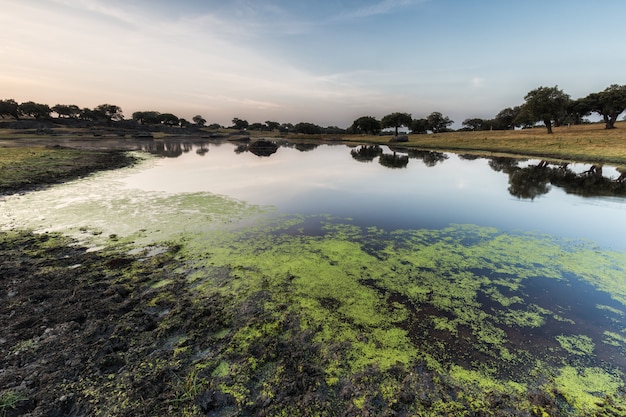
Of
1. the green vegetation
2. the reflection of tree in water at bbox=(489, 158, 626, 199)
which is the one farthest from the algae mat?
the reflection of tree in water at bbox=(489, 158, 626, 199)

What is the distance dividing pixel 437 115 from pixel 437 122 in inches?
123

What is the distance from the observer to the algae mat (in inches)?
145

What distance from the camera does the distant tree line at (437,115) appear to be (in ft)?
182

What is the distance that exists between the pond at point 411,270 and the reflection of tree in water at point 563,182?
49.2 inches

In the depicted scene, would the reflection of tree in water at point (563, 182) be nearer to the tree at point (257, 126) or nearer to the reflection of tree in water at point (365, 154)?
the reflection of tree in water at point (365, 154)

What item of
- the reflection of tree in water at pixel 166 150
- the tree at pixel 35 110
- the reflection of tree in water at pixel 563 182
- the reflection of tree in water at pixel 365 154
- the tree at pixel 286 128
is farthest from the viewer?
the tree at pixel 286 128

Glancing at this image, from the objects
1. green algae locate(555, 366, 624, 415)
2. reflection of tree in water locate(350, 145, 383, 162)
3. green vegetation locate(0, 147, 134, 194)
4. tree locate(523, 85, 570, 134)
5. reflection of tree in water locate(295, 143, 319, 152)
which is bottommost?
green algae locate(555, 366, 624, 415)

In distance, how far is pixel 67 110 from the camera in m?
106

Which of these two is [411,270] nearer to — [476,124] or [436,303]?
[436,303]

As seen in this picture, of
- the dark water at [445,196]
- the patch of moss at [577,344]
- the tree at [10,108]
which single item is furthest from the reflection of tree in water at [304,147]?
the tree at [10,108]

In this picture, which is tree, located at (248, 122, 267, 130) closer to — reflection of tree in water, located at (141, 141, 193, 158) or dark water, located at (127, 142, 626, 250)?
reflection of tree in water, located at (141, 141, 193, 158)

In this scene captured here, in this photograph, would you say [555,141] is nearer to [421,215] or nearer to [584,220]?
[584,220]

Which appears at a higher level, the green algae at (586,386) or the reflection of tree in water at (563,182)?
the reflection of tree in water at (563,182)

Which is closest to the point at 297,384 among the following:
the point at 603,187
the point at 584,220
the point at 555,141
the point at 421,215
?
the point at 421,215
